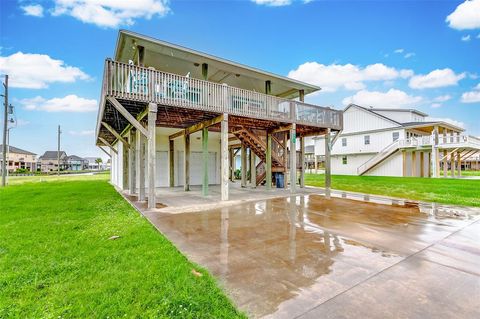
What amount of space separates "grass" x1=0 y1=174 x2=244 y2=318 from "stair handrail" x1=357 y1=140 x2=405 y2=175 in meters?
23.3

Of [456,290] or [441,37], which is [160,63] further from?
[441,37]

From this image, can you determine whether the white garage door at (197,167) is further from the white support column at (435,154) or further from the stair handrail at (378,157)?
the white support column at (435,154)

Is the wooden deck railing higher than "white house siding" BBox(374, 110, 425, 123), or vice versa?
"white house siding" BBox(374, 110, 425, 123)

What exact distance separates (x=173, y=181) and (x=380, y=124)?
2169 centimetres

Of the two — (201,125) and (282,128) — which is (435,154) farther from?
(201,125)

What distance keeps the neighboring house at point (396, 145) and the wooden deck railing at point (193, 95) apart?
1534 centimetres

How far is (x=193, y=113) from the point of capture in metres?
8.80

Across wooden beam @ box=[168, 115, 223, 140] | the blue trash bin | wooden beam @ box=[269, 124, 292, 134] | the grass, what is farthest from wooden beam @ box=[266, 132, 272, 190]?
the grass

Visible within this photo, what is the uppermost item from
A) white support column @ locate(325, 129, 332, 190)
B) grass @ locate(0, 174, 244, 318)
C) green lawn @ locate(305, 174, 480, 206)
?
white support column @ locate(325, 129, 332, 190)

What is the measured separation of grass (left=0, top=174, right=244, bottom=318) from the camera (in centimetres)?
214

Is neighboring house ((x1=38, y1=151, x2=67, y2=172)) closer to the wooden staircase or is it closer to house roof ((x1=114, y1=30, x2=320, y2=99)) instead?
house roof ((x1=114, y1=30, x2=320, y2=99))

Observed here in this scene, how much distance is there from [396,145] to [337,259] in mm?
22205

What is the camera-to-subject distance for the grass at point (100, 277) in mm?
2143

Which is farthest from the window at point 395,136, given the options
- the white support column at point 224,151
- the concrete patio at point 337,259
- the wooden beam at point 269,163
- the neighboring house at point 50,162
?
the neighboring house at point 50,162
